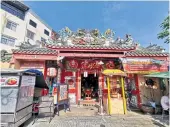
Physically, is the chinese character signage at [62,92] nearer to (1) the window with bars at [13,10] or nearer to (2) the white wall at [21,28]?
(2) the white wall at [21,28]

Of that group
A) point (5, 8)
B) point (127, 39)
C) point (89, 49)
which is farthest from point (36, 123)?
point (5, 8)

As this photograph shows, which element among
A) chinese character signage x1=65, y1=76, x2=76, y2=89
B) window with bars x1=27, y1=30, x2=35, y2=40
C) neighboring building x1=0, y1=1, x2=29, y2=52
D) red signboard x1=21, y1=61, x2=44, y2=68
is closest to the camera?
red signboard x1=21, y1=61, x2=44, y2=68

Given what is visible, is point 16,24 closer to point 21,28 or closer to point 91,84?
point 21,28

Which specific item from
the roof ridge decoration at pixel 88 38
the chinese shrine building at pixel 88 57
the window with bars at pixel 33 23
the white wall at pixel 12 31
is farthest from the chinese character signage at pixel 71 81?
the window with bars at pixel 33 23

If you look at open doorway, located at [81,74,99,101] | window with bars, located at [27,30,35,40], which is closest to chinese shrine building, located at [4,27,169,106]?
open doorway, located at [81,74,99,101]

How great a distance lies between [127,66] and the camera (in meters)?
8.67

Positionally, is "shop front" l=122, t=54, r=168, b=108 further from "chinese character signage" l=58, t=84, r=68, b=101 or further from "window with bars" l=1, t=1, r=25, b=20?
"window with bars" l=1, t=1, r=25, b=20

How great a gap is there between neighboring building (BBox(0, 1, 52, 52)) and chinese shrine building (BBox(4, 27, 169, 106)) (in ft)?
26.0

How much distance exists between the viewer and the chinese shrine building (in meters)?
8.60

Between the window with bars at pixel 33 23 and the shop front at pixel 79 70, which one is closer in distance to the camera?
the shop front at pixel 79 70

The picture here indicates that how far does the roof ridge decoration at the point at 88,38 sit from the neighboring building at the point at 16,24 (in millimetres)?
7460

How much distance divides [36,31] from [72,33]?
18.8 metres

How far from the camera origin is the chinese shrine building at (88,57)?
8.60 meters

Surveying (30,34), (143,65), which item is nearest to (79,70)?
(143,65)
